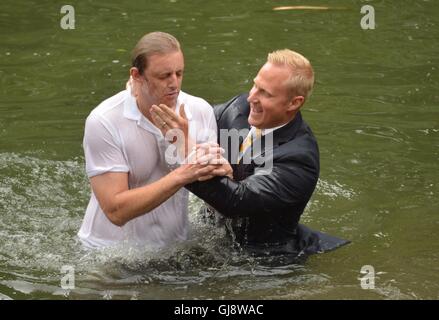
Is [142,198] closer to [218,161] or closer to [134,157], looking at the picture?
[134,157]

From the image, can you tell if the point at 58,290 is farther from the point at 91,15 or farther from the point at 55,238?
the point at 91,15

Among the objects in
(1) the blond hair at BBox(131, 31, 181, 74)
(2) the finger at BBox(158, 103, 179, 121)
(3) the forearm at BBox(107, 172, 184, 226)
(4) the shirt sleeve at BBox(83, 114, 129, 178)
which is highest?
(1) the blond hair at BBox(131, 31, 181, 74)

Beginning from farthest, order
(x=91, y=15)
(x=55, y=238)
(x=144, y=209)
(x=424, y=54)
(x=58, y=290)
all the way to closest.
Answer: (x=91, y=15), (x=424, y=54), (x=55, y=238), (x=58, y=290), (x=144, y=209)

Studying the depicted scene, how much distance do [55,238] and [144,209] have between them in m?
1.69

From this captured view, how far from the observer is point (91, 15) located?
47.4 ft

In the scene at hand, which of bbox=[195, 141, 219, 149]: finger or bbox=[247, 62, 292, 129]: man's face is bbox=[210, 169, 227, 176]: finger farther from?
bbox=[247, 62, 292, 129]: man's face

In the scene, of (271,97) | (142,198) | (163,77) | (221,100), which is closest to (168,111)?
(163,77)

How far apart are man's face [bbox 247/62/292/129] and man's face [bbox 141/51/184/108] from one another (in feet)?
2.42

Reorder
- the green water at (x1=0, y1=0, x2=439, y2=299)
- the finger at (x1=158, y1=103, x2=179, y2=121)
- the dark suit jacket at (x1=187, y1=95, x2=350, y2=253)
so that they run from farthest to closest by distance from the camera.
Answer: the green water at (x1=0, y1=0, x2=439, y2=299) < the dark suit jacket at (x1=187, y1=95, x2=350, y2=253) < the finger at (x1=158, y1=103, x2=179, y2=121)

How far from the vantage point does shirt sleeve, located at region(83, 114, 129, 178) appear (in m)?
6.84

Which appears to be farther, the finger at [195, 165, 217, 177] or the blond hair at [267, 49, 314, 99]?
the blond hair at [267, 49, 314, 99]

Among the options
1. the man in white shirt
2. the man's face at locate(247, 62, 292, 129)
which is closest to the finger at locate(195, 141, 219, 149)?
the man in white shirt

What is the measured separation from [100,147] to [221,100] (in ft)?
15.6

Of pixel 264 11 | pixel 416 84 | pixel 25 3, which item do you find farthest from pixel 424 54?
pixel 25 3
